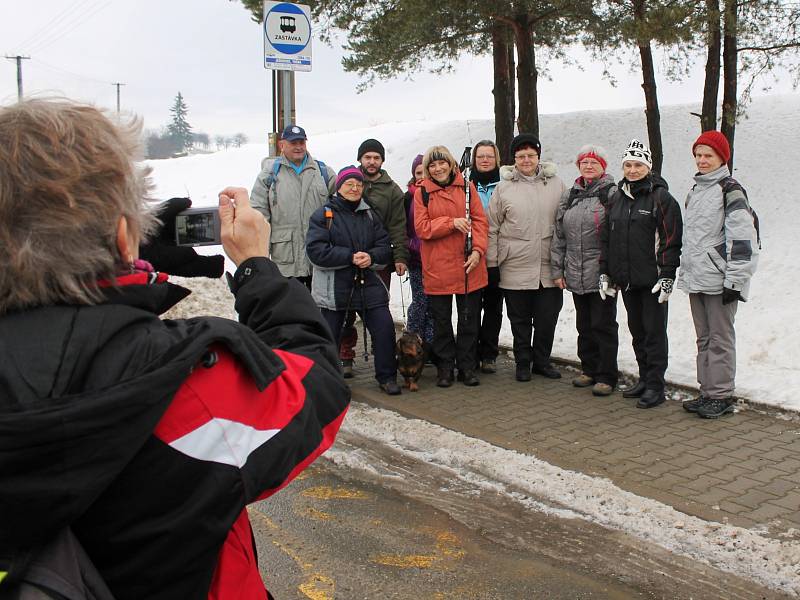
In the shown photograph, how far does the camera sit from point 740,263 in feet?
18.7

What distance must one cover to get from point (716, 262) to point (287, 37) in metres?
4.85

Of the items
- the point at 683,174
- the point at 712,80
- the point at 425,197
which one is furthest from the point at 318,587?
the point at 683,174

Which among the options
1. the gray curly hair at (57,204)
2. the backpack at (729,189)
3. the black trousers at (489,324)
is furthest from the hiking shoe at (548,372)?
the gray curly hair at (57,204)

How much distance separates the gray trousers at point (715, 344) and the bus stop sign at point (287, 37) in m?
4.68

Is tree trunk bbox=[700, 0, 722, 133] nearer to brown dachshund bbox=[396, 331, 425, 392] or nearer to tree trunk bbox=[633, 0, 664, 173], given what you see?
tree trunk bbox=[633, 0, 664, 173]

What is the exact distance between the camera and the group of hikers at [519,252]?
604 centimetres

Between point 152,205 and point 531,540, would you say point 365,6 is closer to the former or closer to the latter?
point 531,540

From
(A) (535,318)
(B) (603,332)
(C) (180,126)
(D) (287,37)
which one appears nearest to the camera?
(B) (603,332)

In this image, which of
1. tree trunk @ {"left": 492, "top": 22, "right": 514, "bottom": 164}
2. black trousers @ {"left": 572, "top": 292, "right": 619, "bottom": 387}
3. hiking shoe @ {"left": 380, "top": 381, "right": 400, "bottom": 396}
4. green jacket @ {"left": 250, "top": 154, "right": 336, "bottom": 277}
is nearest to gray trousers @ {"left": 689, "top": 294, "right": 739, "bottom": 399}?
black trousers @ {"left": 572, "top": 292, "right": 619, "bottom": 387}

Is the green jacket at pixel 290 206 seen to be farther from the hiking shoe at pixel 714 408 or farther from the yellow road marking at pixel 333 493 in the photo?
the hiking shoe at pixel 714 408

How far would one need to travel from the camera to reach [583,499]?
4480mm

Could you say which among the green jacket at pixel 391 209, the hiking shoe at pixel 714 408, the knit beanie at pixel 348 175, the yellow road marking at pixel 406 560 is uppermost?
the knit beanie at pixel 348 175

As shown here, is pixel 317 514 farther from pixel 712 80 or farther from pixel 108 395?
pixel 712 80

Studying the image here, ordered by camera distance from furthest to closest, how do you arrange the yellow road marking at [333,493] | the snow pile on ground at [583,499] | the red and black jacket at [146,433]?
the yellow road marking at [333,493]
the snow pile on ground at [583,499]
the red and black jacket at [146,433]
